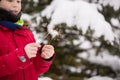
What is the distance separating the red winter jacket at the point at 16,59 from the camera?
2645 mm

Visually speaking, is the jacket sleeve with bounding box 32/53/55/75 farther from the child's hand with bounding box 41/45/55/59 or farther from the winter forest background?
the winter forest background

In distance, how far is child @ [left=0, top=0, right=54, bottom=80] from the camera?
2.65 metres

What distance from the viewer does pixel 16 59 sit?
264 cm

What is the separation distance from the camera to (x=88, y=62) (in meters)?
6.41

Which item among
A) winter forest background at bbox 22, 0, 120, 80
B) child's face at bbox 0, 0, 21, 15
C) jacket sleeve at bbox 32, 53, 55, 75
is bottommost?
winter forest background at bbox 22, 0, 120, 80

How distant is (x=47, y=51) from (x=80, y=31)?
5.65ft

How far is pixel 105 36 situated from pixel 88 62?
1910 millimetres

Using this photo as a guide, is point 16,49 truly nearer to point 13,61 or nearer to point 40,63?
point 13,61

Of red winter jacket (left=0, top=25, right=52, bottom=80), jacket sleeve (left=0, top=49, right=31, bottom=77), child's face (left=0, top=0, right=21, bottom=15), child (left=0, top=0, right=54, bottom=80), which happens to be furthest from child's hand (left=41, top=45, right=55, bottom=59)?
child's face (left=0, top=0, right=21, bottom=15)

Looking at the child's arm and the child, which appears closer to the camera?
the child

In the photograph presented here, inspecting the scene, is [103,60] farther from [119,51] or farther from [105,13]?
[105,13]

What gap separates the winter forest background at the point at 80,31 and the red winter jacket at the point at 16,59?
1.78 ft

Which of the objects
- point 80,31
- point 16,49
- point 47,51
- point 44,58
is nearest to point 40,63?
point 44,58

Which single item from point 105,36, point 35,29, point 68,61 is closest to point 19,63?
point 105,36
